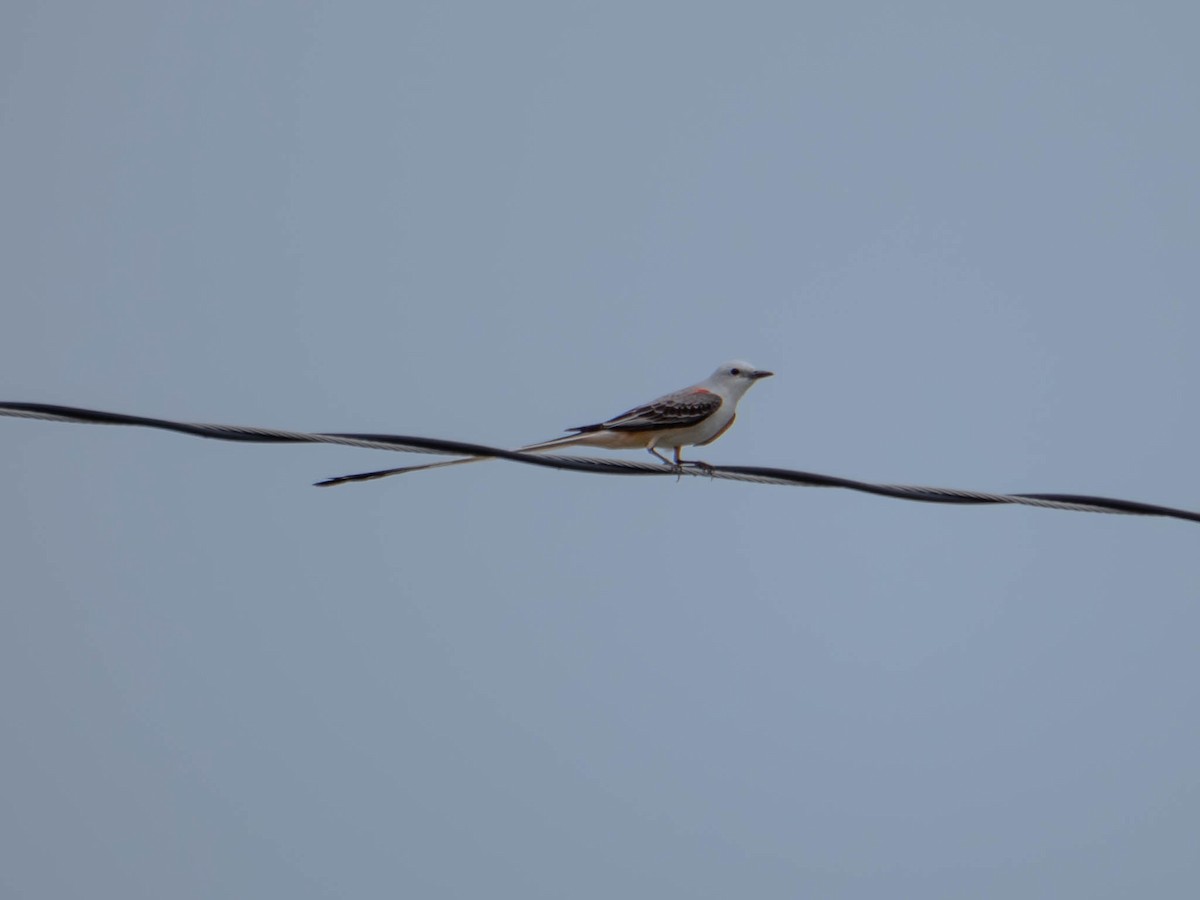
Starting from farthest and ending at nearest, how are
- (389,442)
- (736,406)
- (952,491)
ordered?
1. (736,406)
2. (952,491)
3. (389,442)

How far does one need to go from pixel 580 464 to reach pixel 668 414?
3.78 m

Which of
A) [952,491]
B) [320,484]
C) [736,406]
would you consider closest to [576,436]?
[736,406]

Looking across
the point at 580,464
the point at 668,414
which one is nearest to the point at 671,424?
the point at 668,414

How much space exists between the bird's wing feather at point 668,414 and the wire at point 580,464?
2907mm

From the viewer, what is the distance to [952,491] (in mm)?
6168

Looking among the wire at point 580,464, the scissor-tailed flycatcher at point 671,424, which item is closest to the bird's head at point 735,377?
the scissor-tailed flycatcher at point 671,424

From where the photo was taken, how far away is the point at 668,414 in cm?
994

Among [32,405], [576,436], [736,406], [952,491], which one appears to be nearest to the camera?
[32,405]

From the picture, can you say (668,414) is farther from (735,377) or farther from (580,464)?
(580,464)

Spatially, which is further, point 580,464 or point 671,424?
point 671,424

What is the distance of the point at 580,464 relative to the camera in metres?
6.20

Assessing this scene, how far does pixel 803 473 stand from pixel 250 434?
221 centimetres

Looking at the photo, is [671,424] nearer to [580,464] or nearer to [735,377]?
[735,377]

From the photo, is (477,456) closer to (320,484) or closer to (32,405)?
(320,484)
